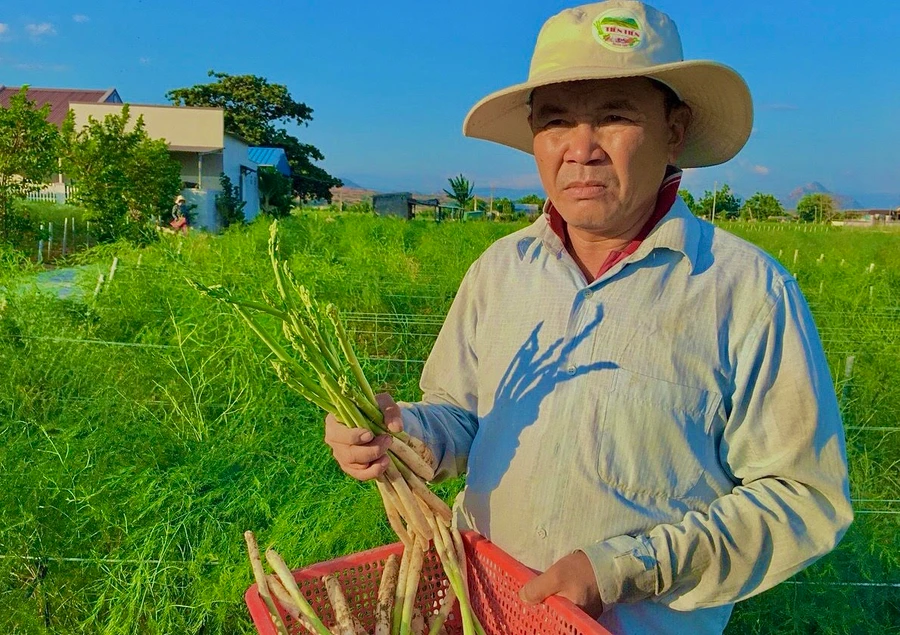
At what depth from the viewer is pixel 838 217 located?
205 ft

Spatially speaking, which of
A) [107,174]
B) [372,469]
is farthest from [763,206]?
[372,469]

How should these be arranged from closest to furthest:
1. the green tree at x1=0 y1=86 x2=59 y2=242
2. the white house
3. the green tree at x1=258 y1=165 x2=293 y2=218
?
the green tree at x1=0 y1=86 x2=59 y2=242 → the white house → the green tree at x1=258 y1=165 x2=293 y2=218

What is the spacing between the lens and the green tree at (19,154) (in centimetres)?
876

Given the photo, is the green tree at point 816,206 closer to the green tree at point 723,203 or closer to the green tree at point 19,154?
the green tree at point 723,203

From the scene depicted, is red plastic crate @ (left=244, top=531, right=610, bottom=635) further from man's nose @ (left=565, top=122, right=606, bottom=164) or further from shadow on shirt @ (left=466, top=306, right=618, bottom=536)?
man's nose @ (left=565, top=122, right=606, bottom=164)

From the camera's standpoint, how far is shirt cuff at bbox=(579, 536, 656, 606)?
3.68 feet

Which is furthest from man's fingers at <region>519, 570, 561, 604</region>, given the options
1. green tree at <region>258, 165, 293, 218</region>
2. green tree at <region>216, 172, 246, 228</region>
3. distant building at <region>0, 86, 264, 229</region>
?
green tree at <region>258, 165, 293, 218</region>

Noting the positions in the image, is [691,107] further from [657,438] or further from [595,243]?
[657,438]

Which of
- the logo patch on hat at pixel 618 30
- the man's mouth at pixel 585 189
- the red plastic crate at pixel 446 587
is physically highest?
the logo patch on hat at pixel 618 30

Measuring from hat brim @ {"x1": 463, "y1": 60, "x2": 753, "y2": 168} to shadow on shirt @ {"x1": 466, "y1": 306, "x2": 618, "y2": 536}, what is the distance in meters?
0.39

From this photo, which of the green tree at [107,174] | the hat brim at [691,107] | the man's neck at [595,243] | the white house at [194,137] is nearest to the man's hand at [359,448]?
the man's neck at [595,243]

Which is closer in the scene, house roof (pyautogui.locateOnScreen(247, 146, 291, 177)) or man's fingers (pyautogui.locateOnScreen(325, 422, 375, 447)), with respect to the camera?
man's fingers (pyautogui.locateOnScreen(325, 422, 375, 447))

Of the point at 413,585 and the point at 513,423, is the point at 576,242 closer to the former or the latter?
the point at 513,423

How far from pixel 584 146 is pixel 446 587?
0.84 m
